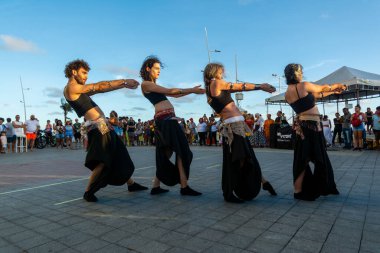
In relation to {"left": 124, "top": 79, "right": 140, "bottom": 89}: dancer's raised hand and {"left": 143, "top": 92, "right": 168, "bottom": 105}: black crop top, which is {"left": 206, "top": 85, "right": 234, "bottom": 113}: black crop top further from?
{"left": 124, "top": 79, "right": 140, "bottom": 89}: dancer's raised hand

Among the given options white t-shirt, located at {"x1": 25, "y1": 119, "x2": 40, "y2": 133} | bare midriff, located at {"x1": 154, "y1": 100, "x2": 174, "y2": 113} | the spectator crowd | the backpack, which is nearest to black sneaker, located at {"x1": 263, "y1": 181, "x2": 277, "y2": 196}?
bare midriff, located at {"x1": 154, "y1": 100, "x2": 174, "y2": 113}

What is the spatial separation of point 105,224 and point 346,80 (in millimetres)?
13155

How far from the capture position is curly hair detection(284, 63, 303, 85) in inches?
150

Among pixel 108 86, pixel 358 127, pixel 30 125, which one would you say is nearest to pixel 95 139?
pixel 108 86

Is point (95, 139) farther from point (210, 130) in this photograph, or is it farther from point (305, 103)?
point (210, 130)

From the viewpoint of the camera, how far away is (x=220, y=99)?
374cm

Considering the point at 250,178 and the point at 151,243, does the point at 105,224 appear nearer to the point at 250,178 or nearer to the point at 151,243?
the point at 151,243

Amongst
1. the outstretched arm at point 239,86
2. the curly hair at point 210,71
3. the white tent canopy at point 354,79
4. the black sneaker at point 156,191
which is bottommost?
the black sneaker at point 156,191

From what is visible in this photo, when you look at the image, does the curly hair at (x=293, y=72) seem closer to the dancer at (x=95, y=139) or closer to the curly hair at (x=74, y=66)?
the dancer at (x=95, y=139)

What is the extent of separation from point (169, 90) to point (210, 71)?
60cm

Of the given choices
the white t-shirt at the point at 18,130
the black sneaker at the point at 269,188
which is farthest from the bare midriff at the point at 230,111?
the white t-shirt at the point at 18,130

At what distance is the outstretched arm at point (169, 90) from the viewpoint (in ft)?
12.5

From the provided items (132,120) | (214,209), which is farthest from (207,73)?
(132,120)

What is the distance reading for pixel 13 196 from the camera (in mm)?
4527
